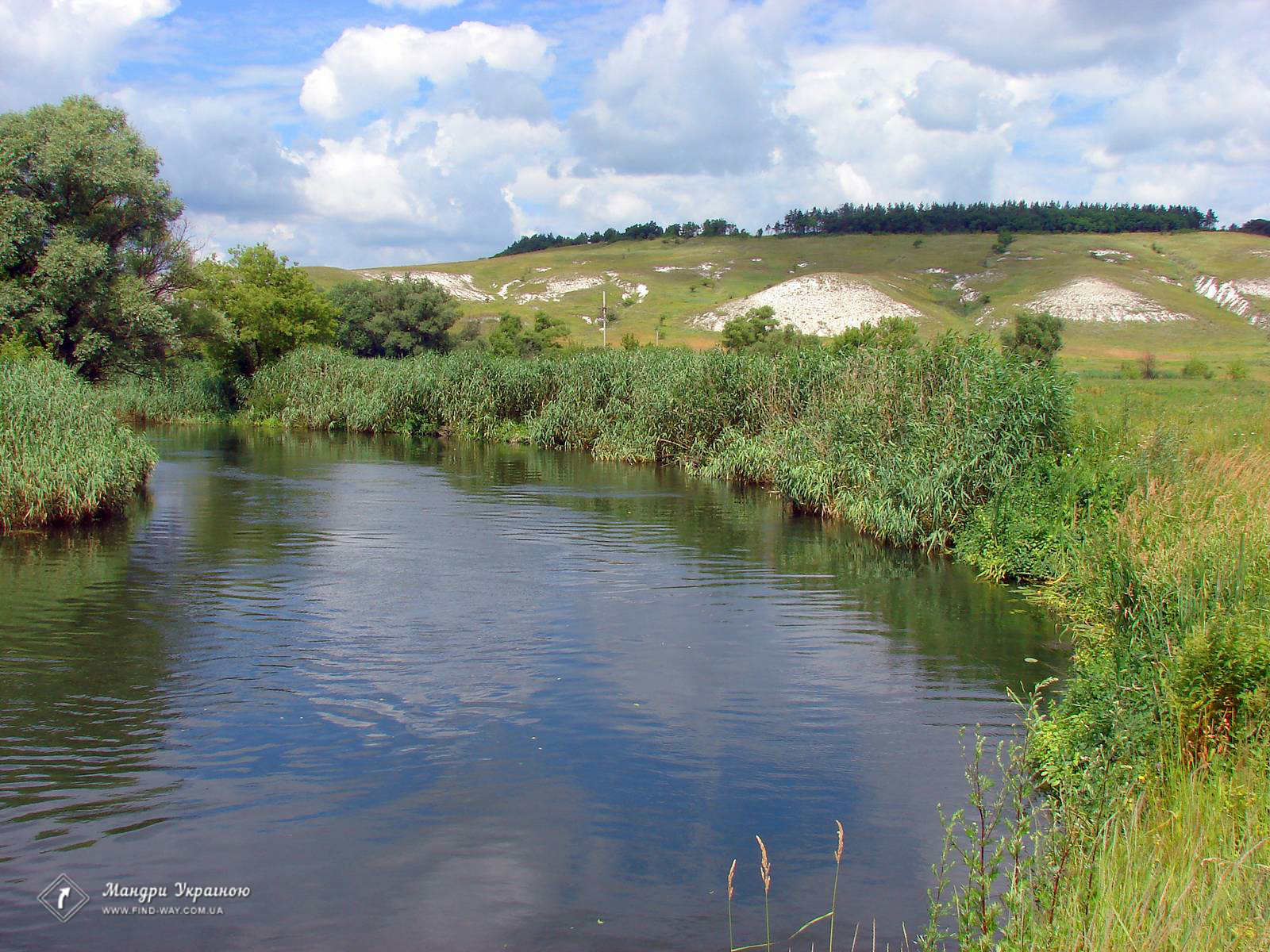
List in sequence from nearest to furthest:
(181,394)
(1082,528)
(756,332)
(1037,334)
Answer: (1082,528), (181,394), (1037,334), (756,332)

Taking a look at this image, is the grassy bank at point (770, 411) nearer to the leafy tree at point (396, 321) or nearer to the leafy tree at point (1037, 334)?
the leafy tree at point (396, 321)

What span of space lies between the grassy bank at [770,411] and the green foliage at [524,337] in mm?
14505

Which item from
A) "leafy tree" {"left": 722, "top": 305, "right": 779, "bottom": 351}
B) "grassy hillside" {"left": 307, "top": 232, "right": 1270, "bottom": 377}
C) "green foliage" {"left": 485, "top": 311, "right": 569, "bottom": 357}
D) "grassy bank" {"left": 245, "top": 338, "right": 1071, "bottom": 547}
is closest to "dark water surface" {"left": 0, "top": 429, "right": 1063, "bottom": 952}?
"grassy bank" {"left": 245, "top": 338, "right": 1071, "bottom": 547}

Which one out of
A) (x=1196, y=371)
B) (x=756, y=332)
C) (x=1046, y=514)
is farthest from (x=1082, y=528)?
(x=756, y=332)

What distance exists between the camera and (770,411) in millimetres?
25656

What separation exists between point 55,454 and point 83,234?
16014 millimetres

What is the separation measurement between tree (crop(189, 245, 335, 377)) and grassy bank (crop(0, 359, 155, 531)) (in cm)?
3105

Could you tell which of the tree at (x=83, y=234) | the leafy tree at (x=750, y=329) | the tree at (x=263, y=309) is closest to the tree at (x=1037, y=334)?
the leafy tree at (x=750, y=329)

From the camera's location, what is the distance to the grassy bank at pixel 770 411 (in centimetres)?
1641

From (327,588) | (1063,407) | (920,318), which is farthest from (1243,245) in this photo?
(327,588)

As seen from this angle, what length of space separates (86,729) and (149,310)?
2640 centimetres

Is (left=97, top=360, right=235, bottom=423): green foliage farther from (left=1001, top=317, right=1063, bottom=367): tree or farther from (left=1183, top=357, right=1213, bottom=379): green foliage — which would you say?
(left=1183, top=357, right=1213, bottom=379): green foliage

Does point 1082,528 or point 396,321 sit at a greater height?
point 396,321

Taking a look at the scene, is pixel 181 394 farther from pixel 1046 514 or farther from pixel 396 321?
pixel 1046 514
